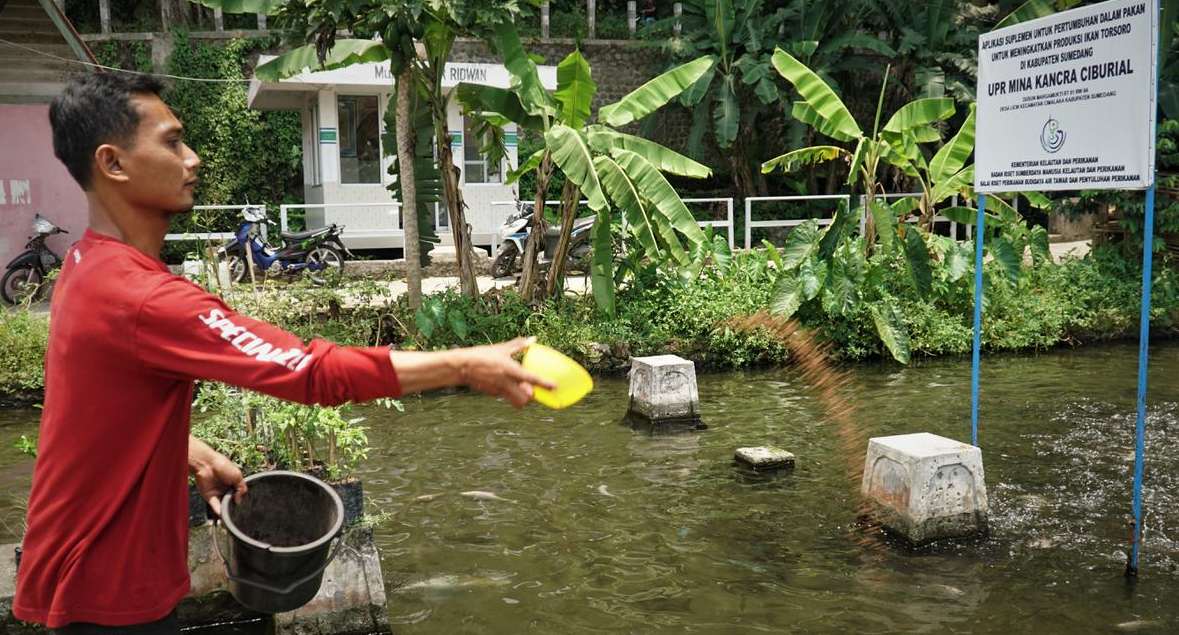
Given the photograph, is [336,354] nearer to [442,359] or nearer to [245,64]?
[442,359]

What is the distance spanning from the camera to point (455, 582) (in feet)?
17.0

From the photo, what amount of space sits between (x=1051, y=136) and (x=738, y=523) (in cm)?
283

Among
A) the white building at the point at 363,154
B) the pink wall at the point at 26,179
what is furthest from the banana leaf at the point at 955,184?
the pink wall at the point at 26,179

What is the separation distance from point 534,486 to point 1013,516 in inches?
122

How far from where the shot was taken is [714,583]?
510 cm

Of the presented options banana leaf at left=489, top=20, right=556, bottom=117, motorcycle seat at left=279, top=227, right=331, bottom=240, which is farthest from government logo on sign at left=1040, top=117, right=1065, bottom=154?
motorcycle seat at left=279, top=227, right=331, bottom=240

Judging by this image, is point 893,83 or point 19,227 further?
point 893,83

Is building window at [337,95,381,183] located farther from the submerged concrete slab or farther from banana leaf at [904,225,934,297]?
the submerged concrete slab

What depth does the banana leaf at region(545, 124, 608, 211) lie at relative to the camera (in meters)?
9.54

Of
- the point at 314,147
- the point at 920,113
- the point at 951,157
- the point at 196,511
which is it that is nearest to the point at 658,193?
the point at 920,113

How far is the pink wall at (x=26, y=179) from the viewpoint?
1411cm

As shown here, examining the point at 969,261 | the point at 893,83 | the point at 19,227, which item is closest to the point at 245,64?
the point at 19,227

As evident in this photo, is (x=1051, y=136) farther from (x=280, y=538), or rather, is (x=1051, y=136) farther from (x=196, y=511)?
(x=196, y=511)

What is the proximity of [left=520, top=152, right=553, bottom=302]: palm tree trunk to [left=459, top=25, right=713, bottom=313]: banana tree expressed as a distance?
319 millimetres
